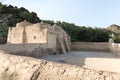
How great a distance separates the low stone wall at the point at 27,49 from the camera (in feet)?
40.5

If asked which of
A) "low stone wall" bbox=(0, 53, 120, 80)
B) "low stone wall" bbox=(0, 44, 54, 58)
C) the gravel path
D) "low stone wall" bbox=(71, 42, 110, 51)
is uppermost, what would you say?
"low stone wall" bbox=(0, 53, 120, 80)

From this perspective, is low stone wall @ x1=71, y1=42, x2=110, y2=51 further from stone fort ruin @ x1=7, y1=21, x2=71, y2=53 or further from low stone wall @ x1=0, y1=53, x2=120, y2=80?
low stone wall @ x1=0, y1=53, x2=120, y2=80

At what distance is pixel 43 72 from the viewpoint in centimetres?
246

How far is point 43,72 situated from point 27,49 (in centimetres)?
1289

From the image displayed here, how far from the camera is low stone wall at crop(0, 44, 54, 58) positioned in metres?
12.4

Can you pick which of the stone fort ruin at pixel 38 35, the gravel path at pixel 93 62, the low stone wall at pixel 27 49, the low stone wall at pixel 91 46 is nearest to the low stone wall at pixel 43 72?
the low stone wall at pixel 27 49

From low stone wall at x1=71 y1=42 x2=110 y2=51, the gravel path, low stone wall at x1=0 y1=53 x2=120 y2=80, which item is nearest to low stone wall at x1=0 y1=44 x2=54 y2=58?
the gravel path

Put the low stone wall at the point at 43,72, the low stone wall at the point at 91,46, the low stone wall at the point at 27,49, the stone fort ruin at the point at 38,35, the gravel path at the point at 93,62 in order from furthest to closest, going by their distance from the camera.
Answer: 1. the low stone wall at the point at 91,46
2. the stone fort ruin at the point at 38,35
3. the gravel path at the point at 93,62
4. the low stone wall at the point at 27,49
5. the low stone wall at the point at 43,72

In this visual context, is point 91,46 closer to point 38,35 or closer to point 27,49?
point 38,35

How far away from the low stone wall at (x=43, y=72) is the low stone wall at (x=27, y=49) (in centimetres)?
854

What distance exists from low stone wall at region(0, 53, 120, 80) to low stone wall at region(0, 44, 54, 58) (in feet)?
28.0

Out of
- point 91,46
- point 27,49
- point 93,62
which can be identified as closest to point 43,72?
point 27,49

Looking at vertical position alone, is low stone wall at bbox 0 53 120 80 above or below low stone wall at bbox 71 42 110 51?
above

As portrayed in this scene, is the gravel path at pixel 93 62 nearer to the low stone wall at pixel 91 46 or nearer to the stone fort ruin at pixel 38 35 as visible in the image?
the stone fort ruin at pixel 38 35
